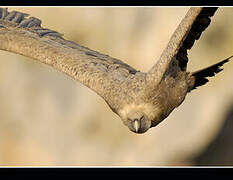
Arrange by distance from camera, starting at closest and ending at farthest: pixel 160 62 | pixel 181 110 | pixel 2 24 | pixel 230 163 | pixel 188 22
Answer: pixel 188 22 < pixel 160 62 < pixel 2 24 < pixel 230 163 < pixel 181 110

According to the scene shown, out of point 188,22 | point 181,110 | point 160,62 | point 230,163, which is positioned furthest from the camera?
point 181,110

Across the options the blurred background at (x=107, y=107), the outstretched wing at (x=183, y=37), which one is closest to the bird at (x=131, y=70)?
the outstretched wing at (x=183, y=37)

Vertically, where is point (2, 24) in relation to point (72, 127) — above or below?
above

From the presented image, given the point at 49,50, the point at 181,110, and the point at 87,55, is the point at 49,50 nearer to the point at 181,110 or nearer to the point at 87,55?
the point at 87,55

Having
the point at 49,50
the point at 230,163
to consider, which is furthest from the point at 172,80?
the point at 230,163

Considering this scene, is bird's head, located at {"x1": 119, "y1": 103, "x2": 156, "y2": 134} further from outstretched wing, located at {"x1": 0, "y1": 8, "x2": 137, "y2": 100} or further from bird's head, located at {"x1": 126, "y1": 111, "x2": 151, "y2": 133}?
outstretched wing, located at {"x1": 0, "y1": 8, "x2": 137, "y2": 100}

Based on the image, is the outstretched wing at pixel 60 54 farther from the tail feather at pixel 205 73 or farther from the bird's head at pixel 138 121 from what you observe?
the tail feather at pixel 205 73

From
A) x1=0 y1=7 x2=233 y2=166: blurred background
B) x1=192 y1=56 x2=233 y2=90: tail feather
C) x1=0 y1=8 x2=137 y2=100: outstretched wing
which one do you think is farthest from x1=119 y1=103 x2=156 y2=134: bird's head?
x1=0 y1=7 x2=233 y2=166: blurred background
